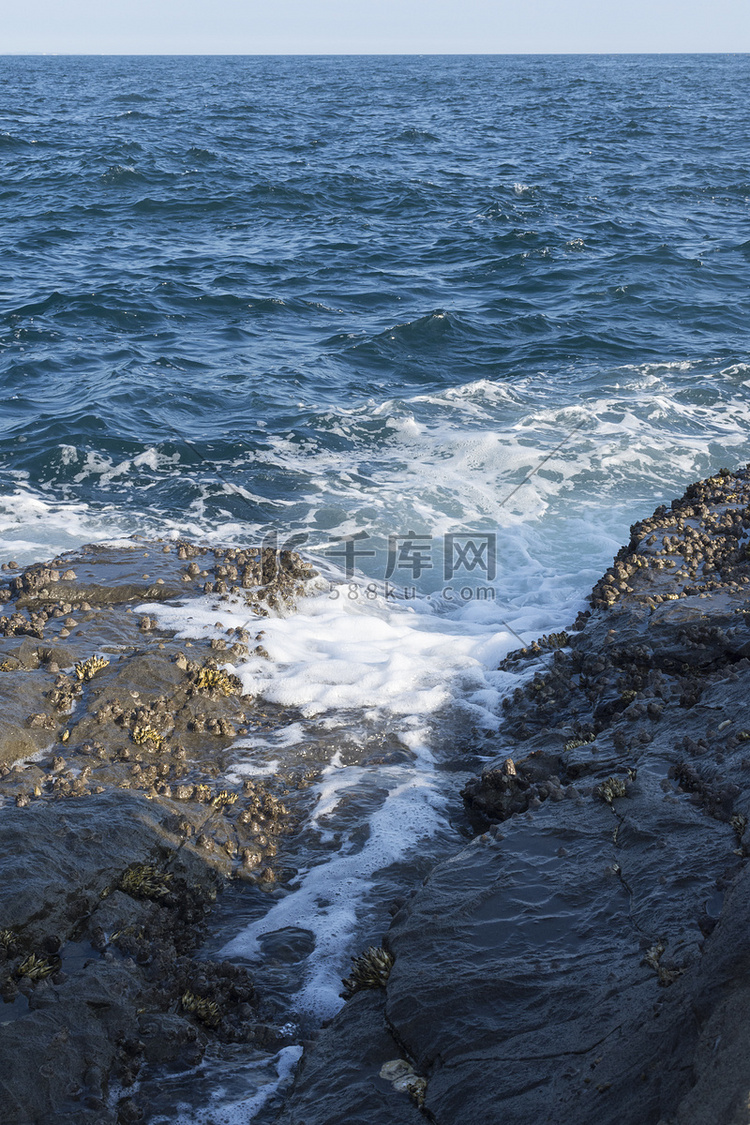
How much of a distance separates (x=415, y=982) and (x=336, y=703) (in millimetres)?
4714

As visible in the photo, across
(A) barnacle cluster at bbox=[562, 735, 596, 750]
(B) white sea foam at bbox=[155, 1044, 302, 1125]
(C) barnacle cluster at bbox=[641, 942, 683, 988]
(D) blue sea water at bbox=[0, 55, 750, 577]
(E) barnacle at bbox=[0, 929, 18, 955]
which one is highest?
(D) blue sea water at bbox=[0, 55, 750, 577]

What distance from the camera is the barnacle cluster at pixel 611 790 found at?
6.72m

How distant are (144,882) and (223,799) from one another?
4.62ft

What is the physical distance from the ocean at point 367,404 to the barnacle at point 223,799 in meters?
0.66

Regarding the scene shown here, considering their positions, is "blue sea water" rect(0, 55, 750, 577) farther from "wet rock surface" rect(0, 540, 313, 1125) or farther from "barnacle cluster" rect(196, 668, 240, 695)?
"barnacle cluster" rect(196, 668, 240, 695)

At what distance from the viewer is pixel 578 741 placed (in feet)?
27.2

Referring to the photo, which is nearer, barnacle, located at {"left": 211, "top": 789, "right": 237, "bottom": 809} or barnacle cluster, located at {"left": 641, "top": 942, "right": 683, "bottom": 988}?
barnacle cluster, located at {"left": 641, "top": 942, "right": 683, "bottom": 988}

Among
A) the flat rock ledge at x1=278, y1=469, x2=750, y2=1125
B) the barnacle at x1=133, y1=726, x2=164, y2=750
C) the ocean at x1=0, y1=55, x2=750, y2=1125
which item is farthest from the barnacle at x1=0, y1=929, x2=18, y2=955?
the barnacle at x1=133, y1=726, x2=164, y2=750

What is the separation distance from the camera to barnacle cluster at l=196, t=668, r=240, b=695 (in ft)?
31.2

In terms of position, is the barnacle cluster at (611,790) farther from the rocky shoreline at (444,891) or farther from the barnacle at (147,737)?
the barnacle at (147,737)

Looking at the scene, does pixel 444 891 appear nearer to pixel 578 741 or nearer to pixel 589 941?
pixel 589 941

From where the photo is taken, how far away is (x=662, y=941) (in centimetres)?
488

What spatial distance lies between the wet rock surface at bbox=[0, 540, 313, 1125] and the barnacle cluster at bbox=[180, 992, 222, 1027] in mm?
12

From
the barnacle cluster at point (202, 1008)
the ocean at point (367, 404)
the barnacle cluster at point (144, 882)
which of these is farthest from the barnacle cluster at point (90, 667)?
the barnacle cluster at point (202, 1008)
